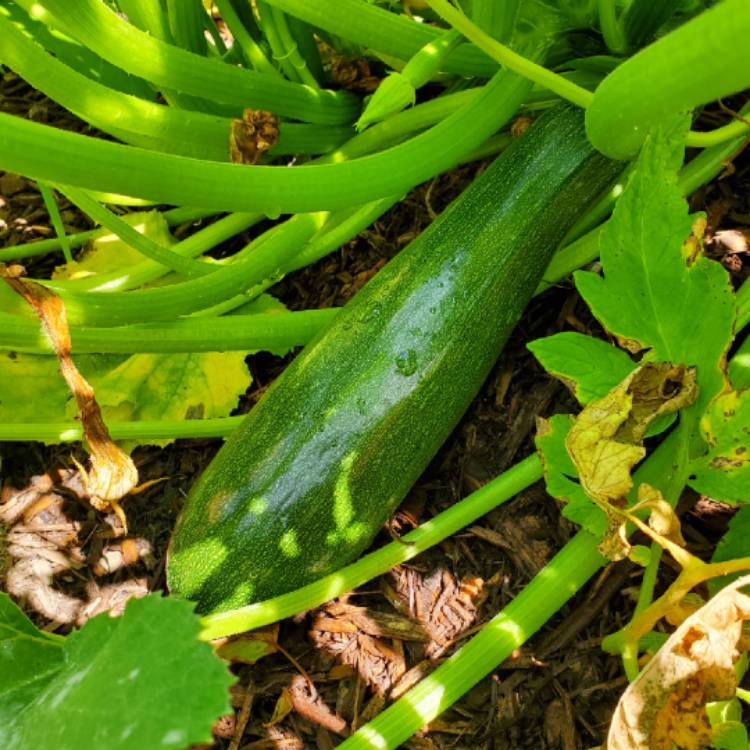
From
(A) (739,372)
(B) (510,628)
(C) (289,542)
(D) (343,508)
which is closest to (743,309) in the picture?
(A) (739,372)

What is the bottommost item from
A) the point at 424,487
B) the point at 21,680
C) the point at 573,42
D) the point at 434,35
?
the point at 424,487

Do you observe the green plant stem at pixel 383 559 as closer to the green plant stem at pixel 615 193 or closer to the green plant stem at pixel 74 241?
the green plant stem at pixel 615 193

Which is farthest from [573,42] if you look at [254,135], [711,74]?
[711,74]

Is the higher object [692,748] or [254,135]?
[254,135]

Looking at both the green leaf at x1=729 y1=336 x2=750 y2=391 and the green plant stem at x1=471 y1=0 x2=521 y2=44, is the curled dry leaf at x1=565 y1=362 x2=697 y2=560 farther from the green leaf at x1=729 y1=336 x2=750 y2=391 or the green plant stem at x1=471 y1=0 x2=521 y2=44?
the green plant stem at x1=471 y1=0 x2=521 y2=44

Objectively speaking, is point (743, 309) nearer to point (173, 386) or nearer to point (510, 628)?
point (510, 628)

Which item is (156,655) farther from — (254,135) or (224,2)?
(224,2)
